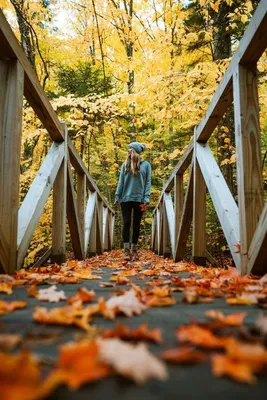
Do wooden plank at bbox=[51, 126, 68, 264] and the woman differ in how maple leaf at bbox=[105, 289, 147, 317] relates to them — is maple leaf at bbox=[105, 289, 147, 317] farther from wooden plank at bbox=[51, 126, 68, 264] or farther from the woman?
the woman

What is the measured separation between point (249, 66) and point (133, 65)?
7.03 meters

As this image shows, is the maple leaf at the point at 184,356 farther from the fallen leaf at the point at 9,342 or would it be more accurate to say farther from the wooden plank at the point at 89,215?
the wooden plank at the point at 89,215

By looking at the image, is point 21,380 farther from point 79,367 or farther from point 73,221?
point 73,221

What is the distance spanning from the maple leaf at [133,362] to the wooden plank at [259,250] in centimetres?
129

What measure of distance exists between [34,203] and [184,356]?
2.11 meters

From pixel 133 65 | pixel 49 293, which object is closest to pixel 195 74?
pixel 133 65

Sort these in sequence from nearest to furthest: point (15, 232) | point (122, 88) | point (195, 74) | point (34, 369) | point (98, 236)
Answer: point (34, 369)
point (15, 232)
point (195, 74)
point (98, 236)
point (122, 88)

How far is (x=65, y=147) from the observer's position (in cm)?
362

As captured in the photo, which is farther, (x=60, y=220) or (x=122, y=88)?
(x=122, y=88)

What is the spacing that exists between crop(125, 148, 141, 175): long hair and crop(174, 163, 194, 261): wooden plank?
1139mm

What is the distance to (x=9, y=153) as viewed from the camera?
6.93 feet

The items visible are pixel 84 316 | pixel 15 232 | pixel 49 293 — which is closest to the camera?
pixel 84 316

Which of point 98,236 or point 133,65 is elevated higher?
point 133,65

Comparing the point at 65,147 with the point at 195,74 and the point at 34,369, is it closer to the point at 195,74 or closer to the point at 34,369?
the point at 34,369
